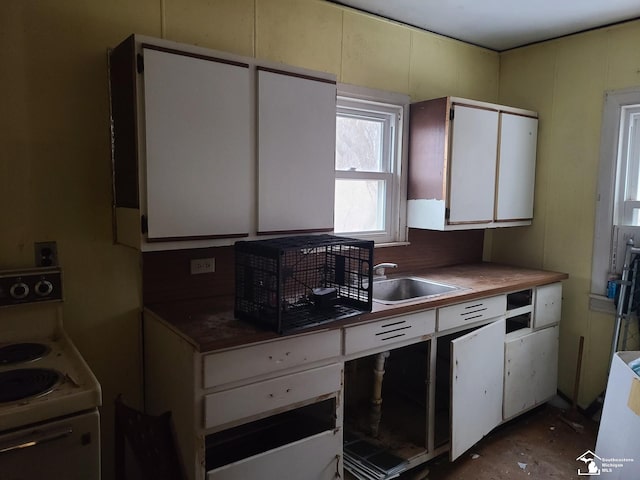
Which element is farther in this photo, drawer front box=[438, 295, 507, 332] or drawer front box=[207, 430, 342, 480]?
drawer front box=[438, 295, 507, 332]

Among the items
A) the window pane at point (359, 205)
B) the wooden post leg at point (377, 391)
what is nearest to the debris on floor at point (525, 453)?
the wooden post leg at point (377, 391)

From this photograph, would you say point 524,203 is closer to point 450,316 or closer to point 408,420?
point 450,316

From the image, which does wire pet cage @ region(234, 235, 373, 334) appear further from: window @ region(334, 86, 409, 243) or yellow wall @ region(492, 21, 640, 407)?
yellow wall @ region(492, 21, 640, 407)

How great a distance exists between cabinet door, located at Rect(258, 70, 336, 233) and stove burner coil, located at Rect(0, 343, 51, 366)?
0.98 m

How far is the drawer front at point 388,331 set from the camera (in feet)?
6.90

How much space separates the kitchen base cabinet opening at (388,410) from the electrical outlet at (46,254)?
1.62 meters

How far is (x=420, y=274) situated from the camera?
10.1 ft

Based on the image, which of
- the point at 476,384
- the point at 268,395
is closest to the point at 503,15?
the point at 476,384

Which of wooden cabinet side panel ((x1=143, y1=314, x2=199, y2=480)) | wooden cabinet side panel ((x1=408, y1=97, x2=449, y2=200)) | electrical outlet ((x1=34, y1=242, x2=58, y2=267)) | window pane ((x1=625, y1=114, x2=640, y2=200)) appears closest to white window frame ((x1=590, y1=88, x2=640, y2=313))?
window pane ((x1=625, y1=114, x2=640, y2=200))

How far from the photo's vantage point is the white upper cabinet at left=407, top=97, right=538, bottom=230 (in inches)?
113

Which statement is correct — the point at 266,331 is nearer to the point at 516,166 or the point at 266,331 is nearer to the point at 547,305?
the point at 547,305

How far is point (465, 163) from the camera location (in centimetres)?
294

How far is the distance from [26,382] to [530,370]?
2758mm

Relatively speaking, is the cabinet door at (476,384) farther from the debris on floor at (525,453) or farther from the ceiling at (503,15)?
the ceiling at (503,15)
